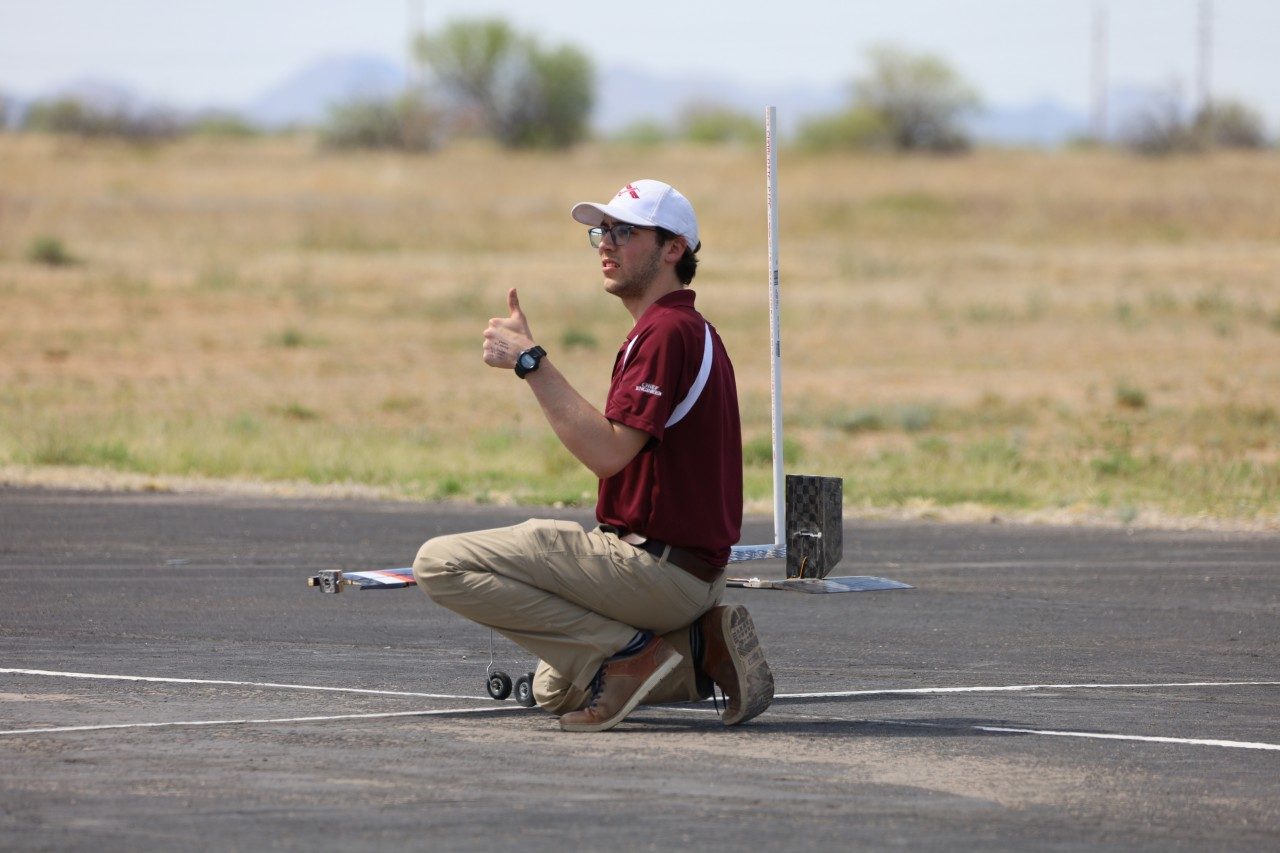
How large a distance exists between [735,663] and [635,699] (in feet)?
1.38

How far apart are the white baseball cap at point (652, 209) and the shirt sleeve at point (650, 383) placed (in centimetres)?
47

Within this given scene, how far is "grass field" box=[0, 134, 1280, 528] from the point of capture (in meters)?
18.6

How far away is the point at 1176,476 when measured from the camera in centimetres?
1831

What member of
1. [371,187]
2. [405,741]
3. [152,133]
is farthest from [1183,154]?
[405,741]

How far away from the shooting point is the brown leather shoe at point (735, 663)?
7496 millimetres

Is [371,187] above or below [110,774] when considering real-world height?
above

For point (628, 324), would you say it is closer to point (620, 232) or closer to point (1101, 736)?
point (620, 232)

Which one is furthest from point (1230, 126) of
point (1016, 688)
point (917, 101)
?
point (1016, 688)

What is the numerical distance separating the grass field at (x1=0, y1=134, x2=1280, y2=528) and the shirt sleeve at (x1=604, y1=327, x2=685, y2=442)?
9133 mm

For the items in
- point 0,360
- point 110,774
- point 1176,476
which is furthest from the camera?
point 0,360

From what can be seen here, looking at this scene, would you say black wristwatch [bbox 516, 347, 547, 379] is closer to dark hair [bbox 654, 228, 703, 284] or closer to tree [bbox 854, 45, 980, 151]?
dark hair [bbox 654, 228, 703, 284]

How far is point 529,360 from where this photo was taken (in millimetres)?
7000

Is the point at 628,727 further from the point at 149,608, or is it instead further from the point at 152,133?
the point at 152,133

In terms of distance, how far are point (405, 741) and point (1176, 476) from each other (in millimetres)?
12692
